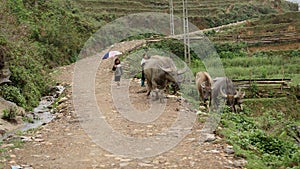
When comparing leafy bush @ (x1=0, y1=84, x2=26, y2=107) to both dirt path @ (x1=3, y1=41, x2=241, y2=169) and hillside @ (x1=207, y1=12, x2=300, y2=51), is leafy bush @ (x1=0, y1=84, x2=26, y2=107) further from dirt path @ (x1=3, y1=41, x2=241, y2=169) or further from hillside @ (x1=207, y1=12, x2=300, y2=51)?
hillside @ (x1=207, y1=12, x2=300, y2=51)

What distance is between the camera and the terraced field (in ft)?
131

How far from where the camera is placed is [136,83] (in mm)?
14898

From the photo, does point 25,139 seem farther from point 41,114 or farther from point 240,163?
point 240,163

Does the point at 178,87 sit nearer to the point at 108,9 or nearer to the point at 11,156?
the point at 11,156

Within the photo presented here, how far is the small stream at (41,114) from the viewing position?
10097mm

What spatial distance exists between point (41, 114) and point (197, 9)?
116 ft

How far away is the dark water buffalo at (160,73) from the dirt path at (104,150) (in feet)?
3.01

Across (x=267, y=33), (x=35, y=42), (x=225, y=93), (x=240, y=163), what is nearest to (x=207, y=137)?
(x=240, y=163)

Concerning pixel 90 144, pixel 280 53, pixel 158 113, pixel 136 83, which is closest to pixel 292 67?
pixel 280 53

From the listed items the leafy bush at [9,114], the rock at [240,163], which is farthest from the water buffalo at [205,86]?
the leafy bush at [9,114]

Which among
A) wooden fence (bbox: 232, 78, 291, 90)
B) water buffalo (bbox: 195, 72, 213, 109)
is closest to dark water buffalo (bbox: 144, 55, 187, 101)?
water buffalo (bbox: 195, 72, 213, 109)

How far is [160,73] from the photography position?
11.4 m

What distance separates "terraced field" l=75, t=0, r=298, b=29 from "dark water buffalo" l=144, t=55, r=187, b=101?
81.8ft

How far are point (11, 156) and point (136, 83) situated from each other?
8.02m
